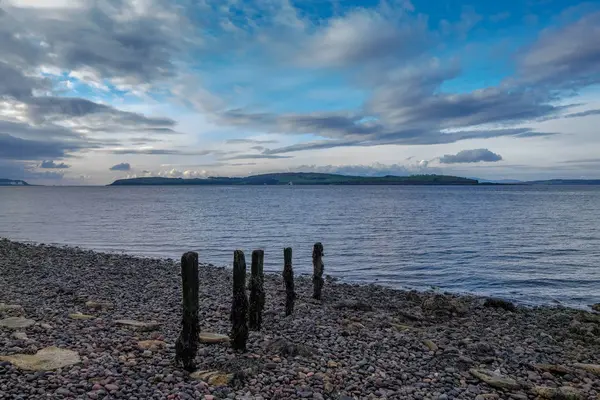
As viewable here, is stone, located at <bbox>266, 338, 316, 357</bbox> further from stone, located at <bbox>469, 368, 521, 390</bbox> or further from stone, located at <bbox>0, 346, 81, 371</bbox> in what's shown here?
stone, located at <bbox>0, 346, 81, 371</bbox>

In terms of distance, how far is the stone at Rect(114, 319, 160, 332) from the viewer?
42.1ft

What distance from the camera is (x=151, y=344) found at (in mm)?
11156

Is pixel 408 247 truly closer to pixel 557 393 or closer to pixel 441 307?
pixel 441 307

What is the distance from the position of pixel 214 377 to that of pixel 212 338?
2.66 meters

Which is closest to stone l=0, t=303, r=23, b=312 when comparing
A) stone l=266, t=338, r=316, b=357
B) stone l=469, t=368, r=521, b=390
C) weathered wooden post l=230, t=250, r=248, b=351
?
weathered wooden post l=230, t=250, r=248, b=351

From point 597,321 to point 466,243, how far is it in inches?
992

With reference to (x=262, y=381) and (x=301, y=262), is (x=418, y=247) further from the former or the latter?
(x=262, y=381)

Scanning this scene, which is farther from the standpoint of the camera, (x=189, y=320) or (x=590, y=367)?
(x=590, y=367)

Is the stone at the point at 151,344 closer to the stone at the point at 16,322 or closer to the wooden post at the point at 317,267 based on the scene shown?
the stone at the point at 16,322

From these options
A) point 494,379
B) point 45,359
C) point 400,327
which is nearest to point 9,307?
point 45,359

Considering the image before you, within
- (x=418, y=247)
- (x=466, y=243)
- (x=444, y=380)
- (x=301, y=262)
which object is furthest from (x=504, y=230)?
(x=444, y=380)

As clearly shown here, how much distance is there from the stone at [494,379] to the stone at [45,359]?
9.27m

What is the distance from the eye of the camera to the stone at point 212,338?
11828mm

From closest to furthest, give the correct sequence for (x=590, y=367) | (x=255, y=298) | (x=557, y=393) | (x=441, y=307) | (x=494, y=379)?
(x=557, y=393)
(x=494, y=379)
(x=590, y=367)
(x=255, y=298)
(x=441, y=307)
